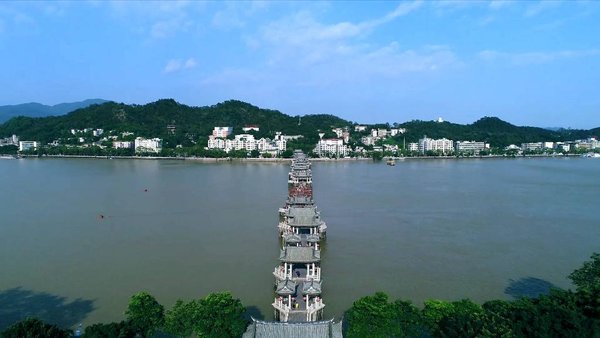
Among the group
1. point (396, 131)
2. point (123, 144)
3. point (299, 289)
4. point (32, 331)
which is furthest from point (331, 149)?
point (32, 331)

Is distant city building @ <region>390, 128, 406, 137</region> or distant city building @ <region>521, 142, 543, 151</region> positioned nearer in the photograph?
distant city building @ <region>521, 142, 543, 151</region>

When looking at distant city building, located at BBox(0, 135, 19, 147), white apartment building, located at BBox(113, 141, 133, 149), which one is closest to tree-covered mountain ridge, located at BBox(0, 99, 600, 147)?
distant city building, located at BBox(0, 135, 19, 147)

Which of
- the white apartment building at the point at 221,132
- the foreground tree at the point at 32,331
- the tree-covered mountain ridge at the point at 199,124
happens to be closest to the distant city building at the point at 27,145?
the tree-covered mountain ridge at the point at 199,124

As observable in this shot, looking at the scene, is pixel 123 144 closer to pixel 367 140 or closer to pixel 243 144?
pixel 243 144

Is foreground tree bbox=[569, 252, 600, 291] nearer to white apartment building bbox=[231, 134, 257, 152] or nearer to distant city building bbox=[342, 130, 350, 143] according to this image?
white apartment building bbox=[231, 134, 257, 152]

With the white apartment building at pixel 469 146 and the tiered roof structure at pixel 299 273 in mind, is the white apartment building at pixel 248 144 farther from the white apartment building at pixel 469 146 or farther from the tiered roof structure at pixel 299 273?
the tiered roof structure at pixel 299 273

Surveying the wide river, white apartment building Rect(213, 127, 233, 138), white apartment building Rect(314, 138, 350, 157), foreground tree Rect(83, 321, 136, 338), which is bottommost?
the wide river
